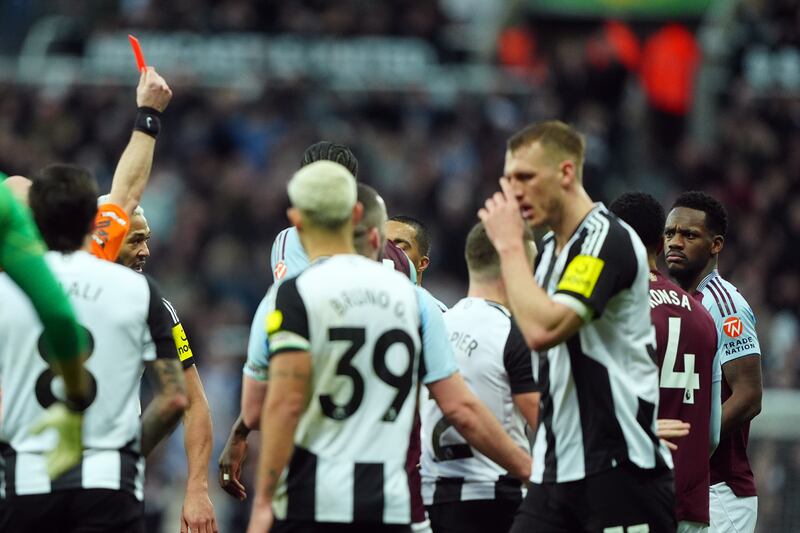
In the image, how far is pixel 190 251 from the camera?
18438mm

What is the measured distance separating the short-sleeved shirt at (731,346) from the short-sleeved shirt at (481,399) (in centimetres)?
128

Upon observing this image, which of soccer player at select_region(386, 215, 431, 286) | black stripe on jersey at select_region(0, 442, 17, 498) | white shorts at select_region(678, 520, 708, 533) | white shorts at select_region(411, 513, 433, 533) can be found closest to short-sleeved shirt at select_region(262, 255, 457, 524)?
white shorts at select_region(411, 513, 433, 533)

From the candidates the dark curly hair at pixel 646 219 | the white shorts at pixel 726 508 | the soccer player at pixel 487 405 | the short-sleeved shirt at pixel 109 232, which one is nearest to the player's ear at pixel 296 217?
the short-sleeved shirt at pixel 109 232

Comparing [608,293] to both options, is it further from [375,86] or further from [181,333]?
[375,86]

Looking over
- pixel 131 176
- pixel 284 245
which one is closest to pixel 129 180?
pixel 131 176

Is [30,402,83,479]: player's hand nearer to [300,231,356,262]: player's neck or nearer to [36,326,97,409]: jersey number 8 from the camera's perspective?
[36,326,97,409]: jersey number 8

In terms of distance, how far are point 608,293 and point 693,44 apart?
17.5m

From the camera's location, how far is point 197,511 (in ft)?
24.8

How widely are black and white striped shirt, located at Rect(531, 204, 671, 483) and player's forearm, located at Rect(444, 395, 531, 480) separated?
0.18 metres

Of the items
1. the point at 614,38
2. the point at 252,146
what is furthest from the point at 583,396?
the point at 614,38

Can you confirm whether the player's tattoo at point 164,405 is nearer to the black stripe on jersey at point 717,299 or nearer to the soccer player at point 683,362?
the soccer player at point 683,362

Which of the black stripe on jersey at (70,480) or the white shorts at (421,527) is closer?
the black stripe on jersey at (70,480)

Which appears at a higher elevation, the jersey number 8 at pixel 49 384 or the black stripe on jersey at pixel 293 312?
the black stripe on jersey at pixel 293 312

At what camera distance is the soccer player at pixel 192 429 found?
756cm
